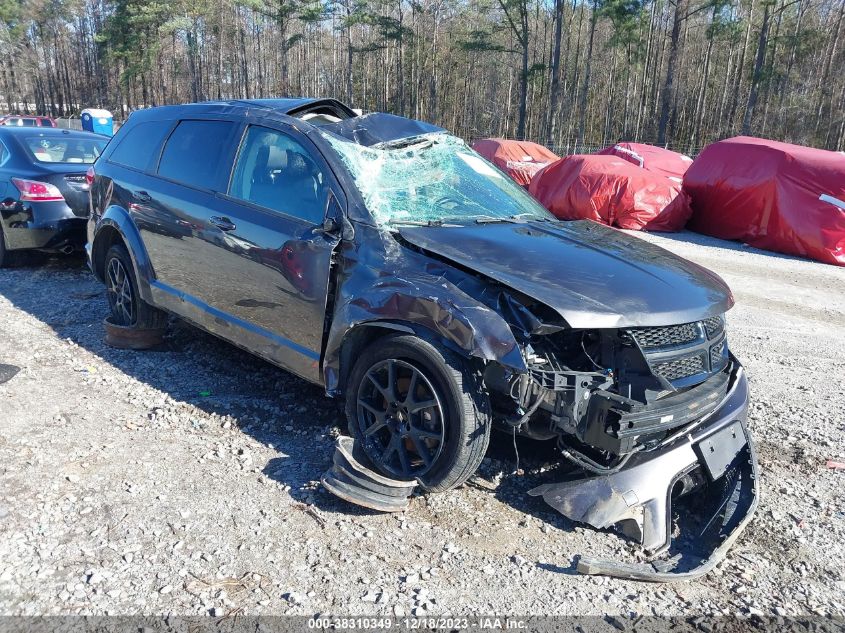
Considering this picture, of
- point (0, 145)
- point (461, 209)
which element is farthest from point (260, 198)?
point (0, 145)

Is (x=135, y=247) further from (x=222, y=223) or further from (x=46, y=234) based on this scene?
(x=46, y=234)

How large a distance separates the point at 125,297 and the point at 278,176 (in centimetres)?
221

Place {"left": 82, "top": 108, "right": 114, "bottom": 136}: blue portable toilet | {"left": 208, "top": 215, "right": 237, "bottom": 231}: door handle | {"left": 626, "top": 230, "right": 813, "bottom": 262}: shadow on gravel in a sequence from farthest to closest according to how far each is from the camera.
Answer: {"left": 82, "top": 108, "right": 114, "bottom": 136}: blue portable toilet → {"left": 626, "top": 230, "right": 813, "bottom": 262}: shadow on gravel → {"left": 208, "top": 215, "right": 237, "bottom": 231}: door handle

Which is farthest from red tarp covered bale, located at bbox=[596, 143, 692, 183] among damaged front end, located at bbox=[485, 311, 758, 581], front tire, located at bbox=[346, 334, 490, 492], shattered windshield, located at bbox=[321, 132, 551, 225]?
front tire, located at bbox=[346, 334, 490, 492]

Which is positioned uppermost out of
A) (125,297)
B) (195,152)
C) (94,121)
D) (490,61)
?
(490,61)

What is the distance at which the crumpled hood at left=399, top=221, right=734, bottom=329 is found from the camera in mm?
2928

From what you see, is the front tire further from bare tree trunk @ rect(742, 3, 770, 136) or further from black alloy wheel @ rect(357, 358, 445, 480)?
bare tree trunk @ rect(742, 3, 770, 136)

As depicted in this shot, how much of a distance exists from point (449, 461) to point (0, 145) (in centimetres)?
746

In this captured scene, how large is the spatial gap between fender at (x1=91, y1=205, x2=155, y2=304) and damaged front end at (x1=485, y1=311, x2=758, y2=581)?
311cm

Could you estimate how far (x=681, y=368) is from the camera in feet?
10.4

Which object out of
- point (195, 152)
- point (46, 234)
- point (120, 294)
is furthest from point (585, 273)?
point (46, 234)

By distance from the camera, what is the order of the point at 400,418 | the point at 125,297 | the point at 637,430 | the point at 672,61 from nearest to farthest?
the point at 637,430
the point at 400,418
the point at 125,297
the point at 672,61

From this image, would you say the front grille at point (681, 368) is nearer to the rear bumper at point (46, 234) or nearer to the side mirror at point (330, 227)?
the side mirror at point (330, 227)

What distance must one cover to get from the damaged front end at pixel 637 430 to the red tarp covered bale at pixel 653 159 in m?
13.6
